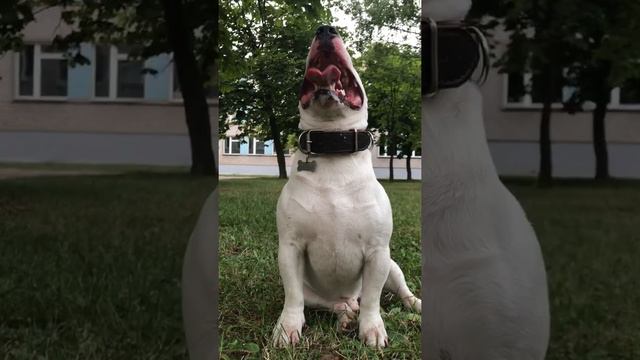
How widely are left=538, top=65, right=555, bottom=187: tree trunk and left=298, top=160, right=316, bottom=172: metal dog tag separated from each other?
0.77 meters

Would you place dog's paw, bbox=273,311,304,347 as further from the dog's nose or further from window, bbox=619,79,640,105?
window, bbox=619,79,640,105

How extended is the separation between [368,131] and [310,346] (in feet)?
2.70

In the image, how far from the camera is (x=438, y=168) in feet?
6.88

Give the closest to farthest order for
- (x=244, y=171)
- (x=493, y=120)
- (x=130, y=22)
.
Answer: (x=493, y=120)
(x=130, y=22)
(x=244, y=171)

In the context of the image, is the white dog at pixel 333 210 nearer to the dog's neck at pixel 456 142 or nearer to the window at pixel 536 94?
the dog's neck at pixel 456 142

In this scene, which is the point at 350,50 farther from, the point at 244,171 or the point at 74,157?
the point at 74,157

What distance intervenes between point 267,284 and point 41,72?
3.80 ft

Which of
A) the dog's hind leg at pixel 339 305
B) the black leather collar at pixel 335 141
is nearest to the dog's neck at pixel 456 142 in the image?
the black leather collar at pixel 335 141

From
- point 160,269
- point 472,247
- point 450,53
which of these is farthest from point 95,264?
point 450,53

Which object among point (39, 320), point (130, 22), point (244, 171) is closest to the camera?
point (130, 22)

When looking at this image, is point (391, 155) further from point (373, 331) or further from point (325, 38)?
point (373, 331)

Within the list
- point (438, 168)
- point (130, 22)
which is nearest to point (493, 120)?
point (438, 168)

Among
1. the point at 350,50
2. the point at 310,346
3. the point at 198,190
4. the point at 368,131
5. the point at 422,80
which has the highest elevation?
the point at 350,50

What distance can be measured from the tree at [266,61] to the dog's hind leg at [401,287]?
1.87ft
